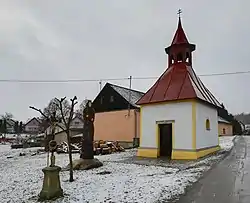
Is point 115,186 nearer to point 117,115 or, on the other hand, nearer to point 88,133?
point 88,133

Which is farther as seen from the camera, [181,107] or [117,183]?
[181,107]

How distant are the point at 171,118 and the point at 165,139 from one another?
2.47 m

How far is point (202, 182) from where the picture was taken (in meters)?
9.12

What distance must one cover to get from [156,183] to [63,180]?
322 centimetres

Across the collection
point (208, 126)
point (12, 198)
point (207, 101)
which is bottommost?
point (12, 198)

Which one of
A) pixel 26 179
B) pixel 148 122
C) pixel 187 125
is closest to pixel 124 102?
pixel 148 122

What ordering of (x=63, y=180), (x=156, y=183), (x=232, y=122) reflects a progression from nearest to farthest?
(x=156, y=183)
(x=63, y=180)
(x=232, y=122)

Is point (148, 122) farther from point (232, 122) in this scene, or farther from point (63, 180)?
point (232, 122)

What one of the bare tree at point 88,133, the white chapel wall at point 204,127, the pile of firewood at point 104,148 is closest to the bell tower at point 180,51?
the white chapel wall at point 204,127

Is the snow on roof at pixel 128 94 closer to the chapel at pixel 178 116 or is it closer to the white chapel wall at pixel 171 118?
the chapel at pixel 178 116

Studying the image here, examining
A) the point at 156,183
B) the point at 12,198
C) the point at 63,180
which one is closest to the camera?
the point at 12,198

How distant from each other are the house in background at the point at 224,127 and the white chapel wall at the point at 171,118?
3643 centimetres

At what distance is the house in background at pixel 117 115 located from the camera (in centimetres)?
2744

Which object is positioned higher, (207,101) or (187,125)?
(207,101)
